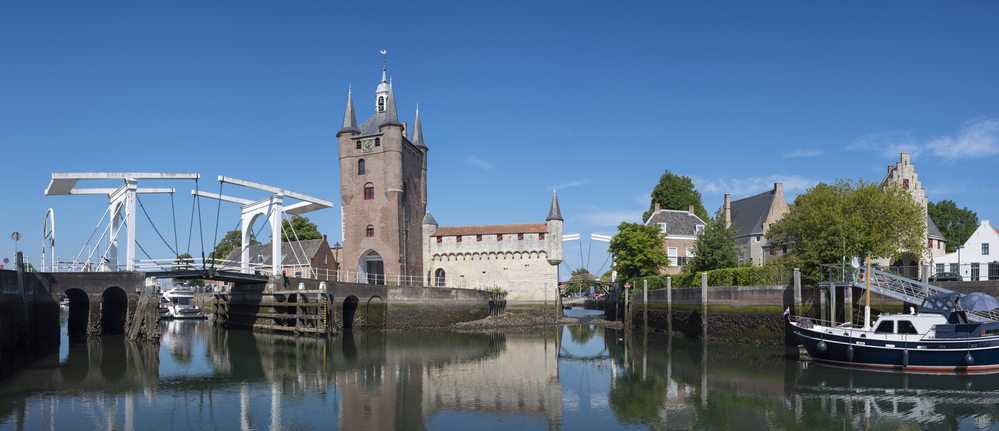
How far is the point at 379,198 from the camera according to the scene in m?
42.8

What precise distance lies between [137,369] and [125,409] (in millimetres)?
6852

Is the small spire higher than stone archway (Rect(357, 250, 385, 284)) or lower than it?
higher

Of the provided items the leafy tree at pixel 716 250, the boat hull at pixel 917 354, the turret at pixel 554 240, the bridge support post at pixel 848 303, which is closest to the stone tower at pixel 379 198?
the turret at pixel 554 240

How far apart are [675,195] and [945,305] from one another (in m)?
43.8

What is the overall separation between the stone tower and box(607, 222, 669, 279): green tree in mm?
15182

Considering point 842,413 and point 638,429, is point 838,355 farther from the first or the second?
point 638,429

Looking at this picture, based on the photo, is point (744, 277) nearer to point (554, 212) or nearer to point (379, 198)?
point (554, 212)

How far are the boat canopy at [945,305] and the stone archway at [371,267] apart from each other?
3174 centimetres

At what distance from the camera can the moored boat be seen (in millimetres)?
19125

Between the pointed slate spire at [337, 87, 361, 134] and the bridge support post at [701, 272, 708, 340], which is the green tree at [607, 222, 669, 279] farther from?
the pointed slate spire at [337, 87, 361, 134]

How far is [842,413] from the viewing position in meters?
14.7

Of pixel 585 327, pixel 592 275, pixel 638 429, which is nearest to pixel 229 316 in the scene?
pixel 585 327

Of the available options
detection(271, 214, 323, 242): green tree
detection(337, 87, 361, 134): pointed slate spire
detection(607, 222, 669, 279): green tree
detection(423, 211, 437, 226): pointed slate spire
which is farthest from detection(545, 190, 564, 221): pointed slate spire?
detection(271, 214, 323, 242): green tree

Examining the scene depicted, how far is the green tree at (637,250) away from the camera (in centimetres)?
4472
